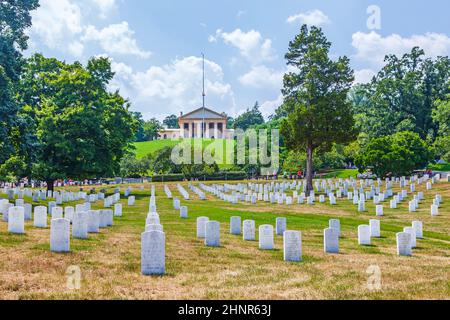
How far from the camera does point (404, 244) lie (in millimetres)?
13727

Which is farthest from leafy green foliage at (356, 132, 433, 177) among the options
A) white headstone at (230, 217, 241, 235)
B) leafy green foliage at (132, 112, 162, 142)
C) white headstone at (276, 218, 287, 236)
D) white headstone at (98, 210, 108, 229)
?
leafy green foliage at (132, 112, 162, 142)

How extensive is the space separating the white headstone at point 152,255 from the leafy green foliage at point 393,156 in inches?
1944

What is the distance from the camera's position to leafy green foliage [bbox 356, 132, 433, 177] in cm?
5534

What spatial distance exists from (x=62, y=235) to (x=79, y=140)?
1058 inches

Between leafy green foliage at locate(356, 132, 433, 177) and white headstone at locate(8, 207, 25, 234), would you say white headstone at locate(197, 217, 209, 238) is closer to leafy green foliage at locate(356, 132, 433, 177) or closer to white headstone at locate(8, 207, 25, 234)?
white headstone at locate(8, 207, 25, 234)

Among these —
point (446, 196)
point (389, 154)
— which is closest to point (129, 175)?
point (389, 154)

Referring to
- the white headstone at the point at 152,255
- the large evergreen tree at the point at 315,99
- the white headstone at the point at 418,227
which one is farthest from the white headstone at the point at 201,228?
the large evergreen tree at the point at 315,99

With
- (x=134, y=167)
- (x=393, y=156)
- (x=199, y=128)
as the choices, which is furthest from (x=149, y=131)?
(x=393, y=156)

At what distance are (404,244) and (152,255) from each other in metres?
7.69

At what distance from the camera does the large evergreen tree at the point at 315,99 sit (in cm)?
4391

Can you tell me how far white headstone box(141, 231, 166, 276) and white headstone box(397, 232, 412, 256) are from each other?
7320mm
